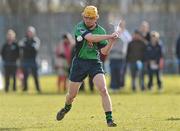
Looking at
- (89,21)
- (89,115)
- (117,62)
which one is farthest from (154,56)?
(89,21)

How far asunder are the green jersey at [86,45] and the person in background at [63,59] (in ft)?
46.1

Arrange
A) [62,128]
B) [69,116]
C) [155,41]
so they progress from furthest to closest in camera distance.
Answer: [155,41] < [69,116] < [62,128]

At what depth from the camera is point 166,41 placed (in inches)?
1660

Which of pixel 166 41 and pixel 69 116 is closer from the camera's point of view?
pixel 69 116

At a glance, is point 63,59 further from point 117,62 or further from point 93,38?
point 93,38

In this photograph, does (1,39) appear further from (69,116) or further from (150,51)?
(69,116)

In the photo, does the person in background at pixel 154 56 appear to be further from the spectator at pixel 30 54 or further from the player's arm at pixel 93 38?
the player's arm at pixel 93 38

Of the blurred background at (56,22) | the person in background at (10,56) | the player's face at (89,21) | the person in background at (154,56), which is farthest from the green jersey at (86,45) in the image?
the blurred background at (56,22)

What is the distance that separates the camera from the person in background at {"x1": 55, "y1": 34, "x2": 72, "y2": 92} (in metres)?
28.1

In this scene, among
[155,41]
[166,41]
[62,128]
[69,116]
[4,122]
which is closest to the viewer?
[62,128]

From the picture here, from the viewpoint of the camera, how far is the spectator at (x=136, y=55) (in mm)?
27328

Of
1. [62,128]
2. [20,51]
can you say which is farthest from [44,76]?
[62,128]

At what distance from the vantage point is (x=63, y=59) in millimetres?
28641

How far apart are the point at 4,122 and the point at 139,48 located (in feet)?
43.7
